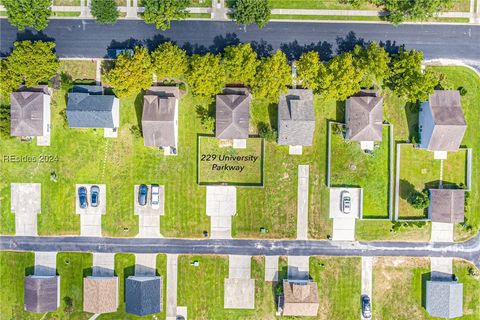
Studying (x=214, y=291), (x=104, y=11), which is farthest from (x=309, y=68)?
(x=214, y=291)

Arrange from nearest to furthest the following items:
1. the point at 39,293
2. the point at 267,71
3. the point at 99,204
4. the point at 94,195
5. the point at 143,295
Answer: the point at 267,71 → the point at 39,293 → the point at 143,295 → the point at 94,195 → the point at 99,204

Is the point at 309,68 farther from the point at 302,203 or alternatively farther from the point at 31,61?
the point at 31,61

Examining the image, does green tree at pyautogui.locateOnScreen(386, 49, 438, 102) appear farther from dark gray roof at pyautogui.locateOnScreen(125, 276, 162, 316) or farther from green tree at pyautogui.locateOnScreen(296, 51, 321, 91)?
dark gray roof at pyautogui.locateOnScreen(125, 276, 162, 316)

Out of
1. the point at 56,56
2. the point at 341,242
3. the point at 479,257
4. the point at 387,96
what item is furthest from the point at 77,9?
the point at 479,257

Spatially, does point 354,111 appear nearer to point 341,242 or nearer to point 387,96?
point 387,96

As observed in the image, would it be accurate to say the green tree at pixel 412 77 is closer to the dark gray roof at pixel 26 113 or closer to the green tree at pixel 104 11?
the green tree at pixel 104 11
